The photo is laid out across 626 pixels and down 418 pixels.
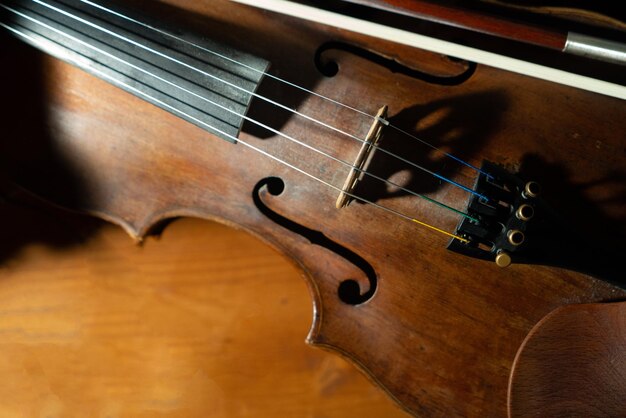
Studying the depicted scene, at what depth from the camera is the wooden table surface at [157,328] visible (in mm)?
1183

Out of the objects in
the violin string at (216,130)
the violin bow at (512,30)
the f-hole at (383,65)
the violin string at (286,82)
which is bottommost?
the violin string at (216,130)

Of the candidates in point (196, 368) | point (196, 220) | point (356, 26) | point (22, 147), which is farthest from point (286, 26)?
point (196, 368)

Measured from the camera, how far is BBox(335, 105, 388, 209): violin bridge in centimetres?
94

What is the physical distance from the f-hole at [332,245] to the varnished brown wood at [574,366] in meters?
0.30

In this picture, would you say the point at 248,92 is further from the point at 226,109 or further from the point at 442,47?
the point at 442,47

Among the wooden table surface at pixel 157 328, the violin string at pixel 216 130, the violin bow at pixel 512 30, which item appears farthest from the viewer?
the wooden table surface at pixel 157 328

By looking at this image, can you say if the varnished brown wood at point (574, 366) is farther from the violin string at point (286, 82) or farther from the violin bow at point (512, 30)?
the violin bow at point (512, 30)

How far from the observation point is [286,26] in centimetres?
103

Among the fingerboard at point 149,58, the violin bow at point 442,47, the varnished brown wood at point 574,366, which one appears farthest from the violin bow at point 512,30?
the varnished brown wood at point 574,366

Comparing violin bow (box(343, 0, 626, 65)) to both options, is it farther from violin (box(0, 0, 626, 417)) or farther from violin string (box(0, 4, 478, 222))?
violin string (box(0, 4, 478, 222))

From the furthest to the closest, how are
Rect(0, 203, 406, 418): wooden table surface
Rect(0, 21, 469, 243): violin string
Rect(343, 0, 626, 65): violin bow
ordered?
Rect(0, 203, 406, 418): wooden table surface < Rect(0, 21, 469, 243): violin string < Rect(343, 0, 626, 65): violin bow

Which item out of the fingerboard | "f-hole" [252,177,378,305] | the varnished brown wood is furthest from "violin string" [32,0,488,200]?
the varnished brown wood

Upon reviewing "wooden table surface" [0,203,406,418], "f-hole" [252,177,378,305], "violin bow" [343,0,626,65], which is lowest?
"wooden table surface" [0,203,406,418]

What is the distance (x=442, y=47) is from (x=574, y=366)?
61 centimetres
